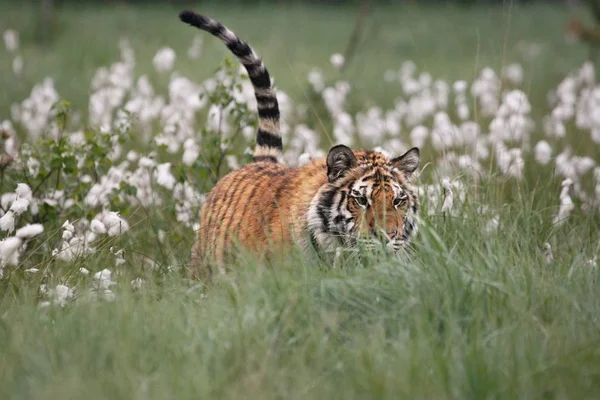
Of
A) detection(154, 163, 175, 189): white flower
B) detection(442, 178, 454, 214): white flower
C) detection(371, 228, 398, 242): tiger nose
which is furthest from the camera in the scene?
detection(154, 163, 175, 189): white flower

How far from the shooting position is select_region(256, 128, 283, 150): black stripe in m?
6.25

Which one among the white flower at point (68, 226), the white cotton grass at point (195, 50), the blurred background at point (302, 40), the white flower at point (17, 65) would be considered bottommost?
the white flower at point (68, 226)

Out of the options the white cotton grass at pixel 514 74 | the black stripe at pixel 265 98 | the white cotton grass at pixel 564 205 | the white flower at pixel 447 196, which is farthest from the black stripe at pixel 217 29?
the white cotton grass at pixel 514 74

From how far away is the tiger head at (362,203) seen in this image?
15.7ft

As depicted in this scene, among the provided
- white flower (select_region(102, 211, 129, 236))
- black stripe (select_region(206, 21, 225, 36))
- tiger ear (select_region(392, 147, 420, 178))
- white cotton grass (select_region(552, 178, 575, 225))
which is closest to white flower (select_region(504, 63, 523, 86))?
white cotton grass (select_region(552, 178, 575, 225))

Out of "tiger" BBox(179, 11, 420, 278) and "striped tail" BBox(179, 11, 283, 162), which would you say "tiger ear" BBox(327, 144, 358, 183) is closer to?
"tiger" BBox(179, 11, 420, 278)

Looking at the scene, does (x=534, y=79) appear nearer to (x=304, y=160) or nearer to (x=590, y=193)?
(x=590, y=193)

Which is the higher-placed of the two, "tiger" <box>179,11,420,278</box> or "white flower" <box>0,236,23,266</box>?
"tiger" <box>179,11,420,278</box>

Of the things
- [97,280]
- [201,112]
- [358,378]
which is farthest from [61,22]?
[358,378]

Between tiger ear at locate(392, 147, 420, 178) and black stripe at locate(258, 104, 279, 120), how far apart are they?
126 centimetres

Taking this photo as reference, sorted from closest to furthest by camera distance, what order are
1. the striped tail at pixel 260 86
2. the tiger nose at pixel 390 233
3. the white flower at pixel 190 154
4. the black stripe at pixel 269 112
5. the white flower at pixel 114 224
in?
the tiger nose at pixel 390 233
the white flower at pixel 114 224
the striped tail at pixel 260 86
the black stripe at pixel 269 112
the white flower at pixel 190 154

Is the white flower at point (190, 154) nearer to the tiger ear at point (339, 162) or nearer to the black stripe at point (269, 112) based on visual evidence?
the black stripe at point (269, 112)

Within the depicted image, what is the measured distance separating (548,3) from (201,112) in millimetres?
25070

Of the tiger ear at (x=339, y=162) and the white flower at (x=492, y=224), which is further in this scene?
the white flower at (x=492, y=224)
